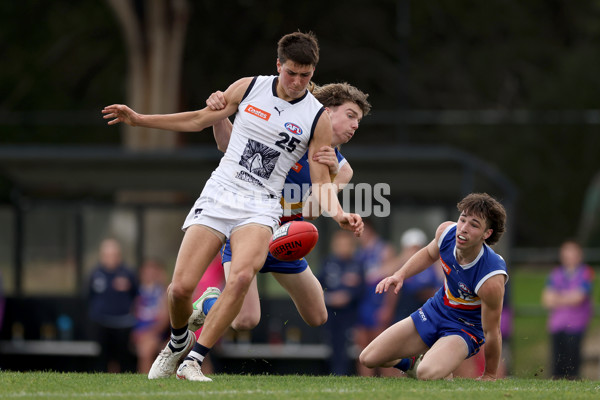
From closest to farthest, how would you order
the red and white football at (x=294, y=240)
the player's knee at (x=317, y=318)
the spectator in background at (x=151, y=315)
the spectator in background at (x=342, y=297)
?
the red and white football at (x=294, y=240)
the player's knee at (x=317, y=318)
the spectator in background at (x=342, y=297)
the spectator in background at (x=151, y=315)

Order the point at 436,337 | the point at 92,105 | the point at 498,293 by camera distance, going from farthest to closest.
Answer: the point at 92,105 < the point at 436,337 < the point at 498,293

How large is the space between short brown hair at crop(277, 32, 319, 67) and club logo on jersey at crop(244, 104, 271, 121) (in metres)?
0.40

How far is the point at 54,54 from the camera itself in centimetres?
2692

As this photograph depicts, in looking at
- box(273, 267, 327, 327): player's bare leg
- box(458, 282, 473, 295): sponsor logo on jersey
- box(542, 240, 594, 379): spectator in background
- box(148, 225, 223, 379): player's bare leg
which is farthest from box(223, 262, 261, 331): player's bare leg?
box(542, 240, 594, 379): spectator in background

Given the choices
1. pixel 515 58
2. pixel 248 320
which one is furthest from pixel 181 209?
pixel 515 58

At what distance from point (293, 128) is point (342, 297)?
5544 millimetres

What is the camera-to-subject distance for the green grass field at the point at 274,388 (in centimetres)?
658

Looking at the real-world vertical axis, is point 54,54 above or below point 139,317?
above

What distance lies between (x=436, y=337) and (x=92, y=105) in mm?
22093

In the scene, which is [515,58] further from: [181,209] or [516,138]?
[181,209]

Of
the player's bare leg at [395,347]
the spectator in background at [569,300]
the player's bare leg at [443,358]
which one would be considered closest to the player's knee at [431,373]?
the player's bare leg at [443,358]

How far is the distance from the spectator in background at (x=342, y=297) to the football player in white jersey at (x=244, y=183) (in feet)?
16.8

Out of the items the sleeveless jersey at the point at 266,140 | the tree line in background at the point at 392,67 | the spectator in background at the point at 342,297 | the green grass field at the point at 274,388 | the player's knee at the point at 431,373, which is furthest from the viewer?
the tree line in background at the point at 392,67

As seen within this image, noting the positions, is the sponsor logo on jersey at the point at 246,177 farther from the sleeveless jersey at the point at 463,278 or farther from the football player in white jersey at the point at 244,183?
the sleeveless jersey at the point at 463,278
